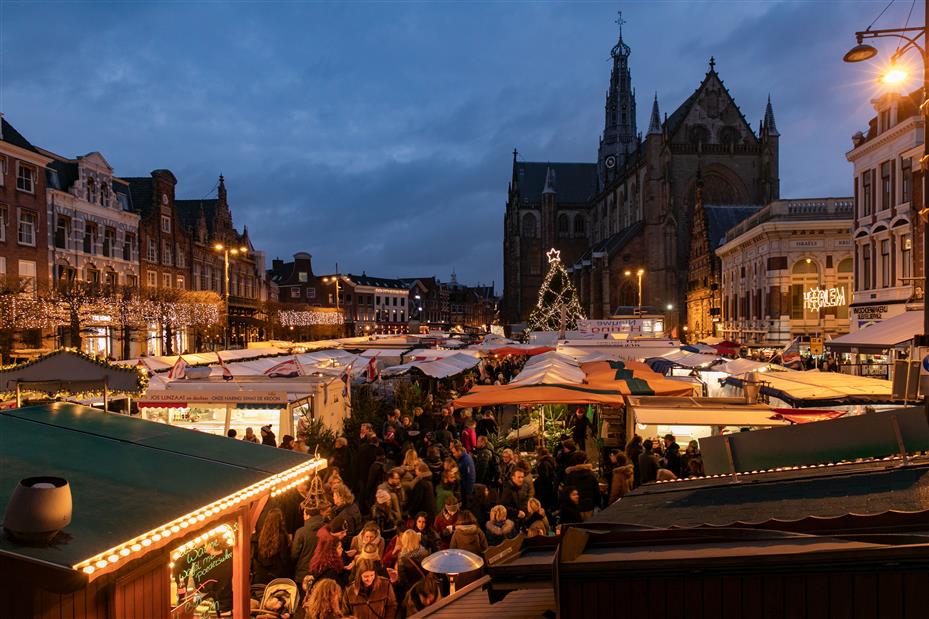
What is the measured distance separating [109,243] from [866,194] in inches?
1522

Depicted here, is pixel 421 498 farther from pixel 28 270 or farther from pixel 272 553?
pixel 28 270

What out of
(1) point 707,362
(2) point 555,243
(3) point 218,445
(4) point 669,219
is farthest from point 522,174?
(3) point 218,445

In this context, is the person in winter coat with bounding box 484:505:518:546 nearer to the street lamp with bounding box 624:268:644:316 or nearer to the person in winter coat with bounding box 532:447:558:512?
the person in winter coat with bounding box 532:447:558:512

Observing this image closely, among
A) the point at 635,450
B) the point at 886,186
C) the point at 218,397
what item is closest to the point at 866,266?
the point at 886,186

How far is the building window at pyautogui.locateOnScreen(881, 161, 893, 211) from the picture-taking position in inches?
1039

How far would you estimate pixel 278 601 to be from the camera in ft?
22.1

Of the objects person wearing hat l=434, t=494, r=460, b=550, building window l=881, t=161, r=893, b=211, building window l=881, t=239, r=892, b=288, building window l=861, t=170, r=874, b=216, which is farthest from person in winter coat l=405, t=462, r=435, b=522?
building window l=861, t=170, r=874, b=216

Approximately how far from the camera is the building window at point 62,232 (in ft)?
115

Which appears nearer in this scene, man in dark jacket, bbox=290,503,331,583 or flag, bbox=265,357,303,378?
man in dark jacket, bbox=290,503,331,583

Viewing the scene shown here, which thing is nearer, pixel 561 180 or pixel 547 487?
pixel 547 487

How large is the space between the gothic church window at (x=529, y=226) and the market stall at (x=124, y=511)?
92.0 metres

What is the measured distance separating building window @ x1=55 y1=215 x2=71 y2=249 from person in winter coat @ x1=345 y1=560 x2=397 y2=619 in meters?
35.2

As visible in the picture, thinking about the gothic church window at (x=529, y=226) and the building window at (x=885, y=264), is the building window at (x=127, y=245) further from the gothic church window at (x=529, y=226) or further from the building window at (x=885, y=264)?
the gothic church window at (x=529, y=226)

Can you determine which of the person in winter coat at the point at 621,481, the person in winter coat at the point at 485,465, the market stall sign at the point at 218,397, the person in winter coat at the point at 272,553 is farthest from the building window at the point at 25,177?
the person in winter coat at the point at 621,481
